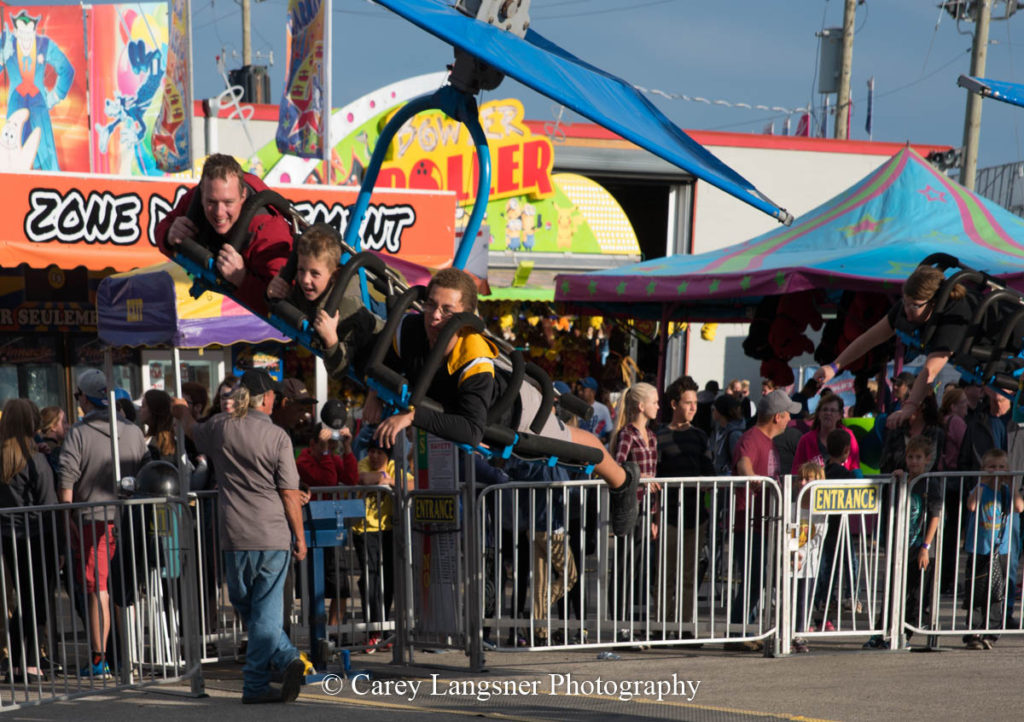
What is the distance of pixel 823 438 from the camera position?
9711mm

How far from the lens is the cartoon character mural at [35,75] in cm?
1465

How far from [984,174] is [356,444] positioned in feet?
78.3

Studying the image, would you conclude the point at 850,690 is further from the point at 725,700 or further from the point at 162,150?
the point at 162,150

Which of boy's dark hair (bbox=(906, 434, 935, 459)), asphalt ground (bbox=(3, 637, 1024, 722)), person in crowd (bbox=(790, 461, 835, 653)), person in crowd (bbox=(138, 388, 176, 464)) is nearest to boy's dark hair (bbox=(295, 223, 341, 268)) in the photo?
asphalt ground (bbox=(3, 637, 1024, 722))

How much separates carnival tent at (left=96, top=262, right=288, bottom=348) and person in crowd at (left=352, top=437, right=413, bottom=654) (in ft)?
4.65

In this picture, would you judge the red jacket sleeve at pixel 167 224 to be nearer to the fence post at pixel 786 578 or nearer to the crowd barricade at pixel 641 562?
the crowd barricade at pixel 641 562

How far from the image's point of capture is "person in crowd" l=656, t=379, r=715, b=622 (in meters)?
7.96

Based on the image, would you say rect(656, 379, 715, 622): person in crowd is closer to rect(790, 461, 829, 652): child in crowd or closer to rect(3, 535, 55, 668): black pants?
rect(790, 461, 829, 652): child in crowd

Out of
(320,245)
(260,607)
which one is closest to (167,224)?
(320,245)

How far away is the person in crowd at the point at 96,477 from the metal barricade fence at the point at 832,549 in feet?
14.0

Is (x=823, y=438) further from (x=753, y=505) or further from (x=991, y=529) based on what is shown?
(x=753, y=505)

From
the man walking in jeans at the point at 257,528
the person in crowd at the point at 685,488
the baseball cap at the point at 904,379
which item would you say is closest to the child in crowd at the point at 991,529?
the person in crowd at the point at 685,488

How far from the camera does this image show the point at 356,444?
9703 millimetres

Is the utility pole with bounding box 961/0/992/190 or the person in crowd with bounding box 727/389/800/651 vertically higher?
the utility pole with bounding box 961/0/992/190
